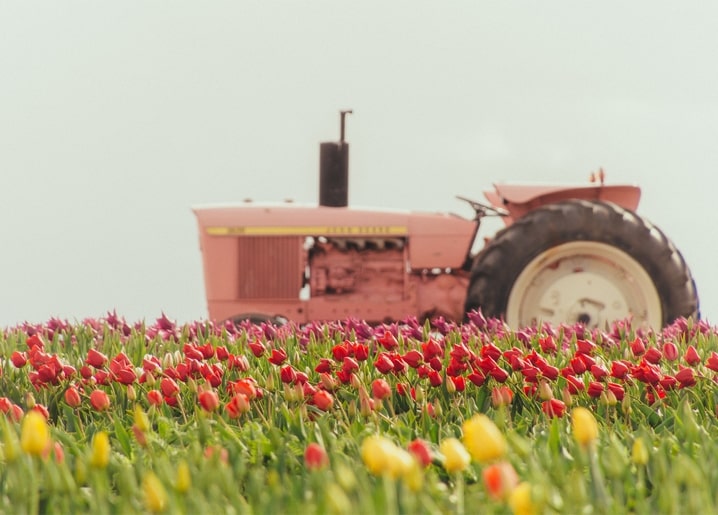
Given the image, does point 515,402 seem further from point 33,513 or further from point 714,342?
point 33,513

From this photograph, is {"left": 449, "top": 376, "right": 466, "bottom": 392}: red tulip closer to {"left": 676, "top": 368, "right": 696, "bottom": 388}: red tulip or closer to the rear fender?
{"left": 676, "top": 368, "right": 696, "bottom": 388}: red tulip

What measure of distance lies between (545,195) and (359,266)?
4.71ft

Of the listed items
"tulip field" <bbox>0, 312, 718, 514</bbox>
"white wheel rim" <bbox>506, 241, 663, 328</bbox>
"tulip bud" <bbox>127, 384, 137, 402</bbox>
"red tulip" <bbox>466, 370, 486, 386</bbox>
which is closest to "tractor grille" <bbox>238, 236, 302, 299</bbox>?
"white wheel rim" <bbox>506, 241, 663, 328</bbox>

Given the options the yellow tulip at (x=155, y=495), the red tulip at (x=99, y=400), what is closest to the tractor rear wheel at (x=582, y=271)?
the red tulip at (x=99, y=400)

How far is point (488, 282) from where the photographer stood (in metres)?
6.97

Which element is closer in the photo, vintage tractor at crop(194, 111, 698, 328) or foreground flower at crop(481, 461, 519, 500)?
foreground flower at crop(481, 461, 519, 500)

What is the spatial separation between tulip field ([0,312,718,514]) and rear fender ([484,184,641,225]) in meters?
2.05

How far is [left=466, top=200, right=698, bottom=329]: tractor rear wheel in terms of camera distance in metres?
6.95

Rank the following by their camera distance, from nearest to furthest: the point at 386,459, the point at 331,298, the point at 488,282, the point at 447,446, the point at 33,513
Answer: the point at 386,459
the point at 447,446
the point at 33,513
the point at 488,282
the point at 331,298

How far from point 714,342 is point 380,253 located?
10.1 ft

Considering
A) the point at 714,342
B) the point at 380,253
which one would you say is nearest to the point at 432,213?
the point at 380,253

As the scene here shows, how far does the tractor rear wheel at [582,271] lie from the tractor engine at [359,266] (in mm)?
780

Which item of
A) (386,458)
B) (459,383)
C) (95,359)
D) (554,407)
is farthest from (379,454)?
(95,359)

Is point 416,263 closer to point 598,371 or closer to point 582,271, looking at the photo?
point 582,271
